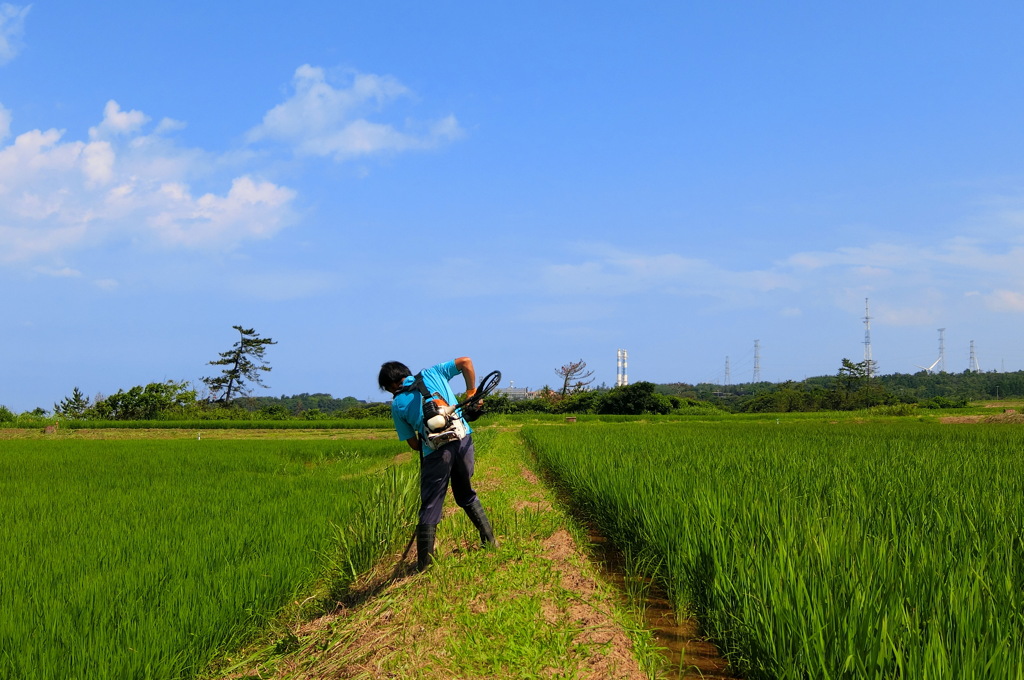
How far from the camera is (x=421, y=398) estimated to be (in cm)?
425

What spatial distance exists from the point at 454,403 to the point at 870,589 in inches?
107

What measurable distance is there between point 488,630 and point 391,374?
1.80 m

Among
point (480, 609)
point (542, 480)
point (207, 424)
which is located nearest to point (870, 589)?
point (480, 609)

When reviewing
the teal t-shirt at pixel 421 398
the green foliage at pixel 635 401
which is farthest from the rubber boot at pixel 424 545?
the green foliage at pixel 635 401

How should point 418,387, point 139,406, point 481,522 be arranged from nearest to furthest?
point 418,387, point 481,522, point 139,406

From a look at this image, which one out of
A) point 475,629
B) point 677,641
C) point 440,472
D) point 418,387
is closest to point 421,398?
point 418,387

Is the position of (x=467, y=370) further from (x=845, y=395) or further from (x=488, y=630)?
(x=845, y=395)

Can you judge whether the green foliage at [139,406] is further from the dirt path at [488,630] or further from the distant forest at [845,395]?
the dirt path at [488,630]

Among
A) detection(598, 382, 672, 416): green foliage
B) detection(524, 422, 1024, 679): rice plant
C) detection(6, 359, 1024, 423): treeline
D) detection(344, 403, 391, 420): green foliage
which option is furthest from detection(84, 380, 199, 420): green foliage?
detection(524, 422, 1024, 679): rice plant

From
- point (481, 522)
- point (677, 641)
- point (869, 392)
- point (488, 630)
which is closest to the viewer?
point (488, 630)

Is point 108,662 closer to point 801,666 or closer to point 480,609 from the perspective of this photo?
point 480,609

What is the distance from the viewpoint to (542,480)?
10109mm


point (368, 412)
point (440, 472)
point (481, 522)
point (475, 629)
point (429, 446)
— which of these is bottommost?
point (368, 412)

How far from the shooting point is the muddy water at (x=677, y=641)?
9.88ft
